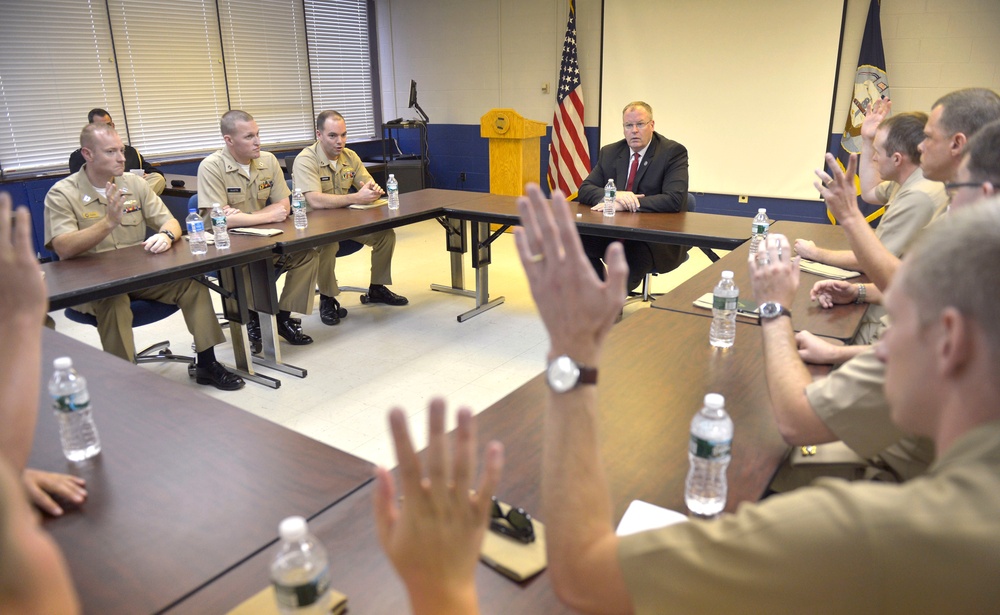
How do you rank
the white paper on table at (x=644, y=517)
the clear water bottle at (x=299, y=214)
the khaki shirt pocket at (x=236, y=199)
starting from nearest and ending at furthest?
the white paper on table at (x=644, y=517) → the clear water bottle at (x=299, y=214) → the khaki shirt pocket at (x=236, y=199)

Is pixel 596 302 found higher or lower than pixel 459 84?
lower

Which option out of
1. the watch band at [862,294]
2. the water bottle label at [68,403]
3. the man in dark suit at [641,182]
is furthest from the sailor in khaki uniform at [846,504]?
the man in dark suit at [641,182]

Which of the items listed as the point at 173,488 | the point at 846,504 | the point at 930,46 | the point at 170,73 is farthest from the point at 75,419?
the point at 930,46

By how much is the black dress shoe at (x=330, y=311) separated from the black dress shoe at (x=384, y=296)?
0.33m

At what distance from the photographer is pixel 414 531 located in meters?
0.70

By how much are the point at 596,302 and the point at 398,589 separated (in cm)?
55

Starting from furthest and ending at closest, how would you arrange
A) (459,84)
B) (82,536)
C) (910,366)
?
(459,84)
(82,536)
(910,366)

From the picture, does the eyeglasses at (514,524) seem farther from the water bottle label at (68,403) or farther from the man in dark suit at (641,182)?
the man in dark suit at (641,182)

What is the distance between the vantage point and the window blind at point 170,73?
6039mm

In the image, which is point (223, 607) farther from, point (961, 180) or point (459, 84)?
point (459, 84)

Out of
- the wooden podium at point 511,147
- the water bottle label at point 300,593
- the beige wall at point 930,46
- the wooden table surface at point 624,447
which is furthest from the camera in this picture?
the wooden podium at point 511,147

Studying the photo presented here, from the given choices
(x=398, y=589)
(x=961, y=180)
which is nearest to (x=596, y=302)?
(x=398, y=589)

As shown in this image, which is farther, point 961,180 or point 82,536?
point 961,180

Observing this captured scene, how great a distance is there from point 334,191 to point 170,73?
3.06m
